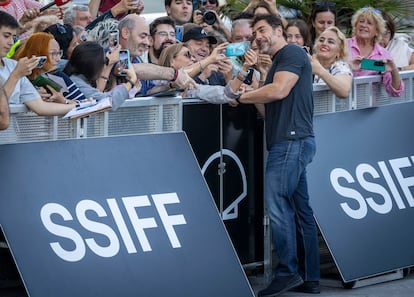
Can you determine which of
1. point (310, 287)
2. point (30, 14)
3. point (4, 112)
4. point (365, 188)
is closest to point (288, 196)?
point (310, 287)

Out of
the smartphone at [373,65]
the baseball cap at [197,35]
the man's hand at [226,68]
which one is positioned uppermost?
the baseball cap at [197,35]

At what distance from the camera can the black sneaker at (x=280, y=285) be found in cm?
840

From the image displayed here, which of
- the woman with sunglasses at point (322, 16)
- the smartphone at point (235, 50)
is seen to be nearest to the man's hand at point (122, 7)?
the smartphone at point (235, 50)

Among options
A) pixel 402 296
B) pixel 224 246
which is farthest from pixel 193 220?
pixel 402 296

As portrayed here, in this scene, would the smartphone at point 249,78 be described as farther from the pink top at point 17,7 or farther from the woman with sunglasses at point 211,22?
the pink top at point 17,7

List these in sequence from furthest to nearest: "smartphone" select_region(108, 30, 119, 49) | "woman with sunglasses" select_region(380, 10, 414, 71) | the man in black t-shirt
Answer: "woman with sunglasses" select_region(380, 10, 414, 71)
"smartphone" select_region(108, 30, 119, 49)
the man in black t-shirt

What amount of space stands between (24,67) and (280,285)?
97.5 inches

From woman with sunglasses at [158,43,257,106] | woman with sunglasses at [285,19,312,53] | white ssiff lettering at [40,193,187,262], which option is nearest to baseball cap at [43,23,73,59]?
woman with sunglasses at [158,43,257,106]

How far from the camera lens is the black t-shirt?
8.38 m

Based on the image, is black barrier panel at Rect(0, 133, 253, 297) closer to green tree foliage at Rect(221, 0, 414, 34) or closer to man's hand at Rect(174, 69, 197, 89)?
man's hand at Rect(174, 69, 197, 89)

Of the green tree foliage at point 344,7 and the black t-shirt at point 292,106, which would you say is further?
the green tree foliage at point 344,7

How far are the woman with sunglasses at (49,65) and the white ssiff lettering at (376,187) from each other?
2279 millimetres

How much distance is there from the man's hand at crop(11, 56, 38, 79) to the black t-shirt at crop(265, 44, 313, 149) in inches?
74.5

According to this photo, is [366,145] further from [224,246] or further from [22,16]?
[22,16]
